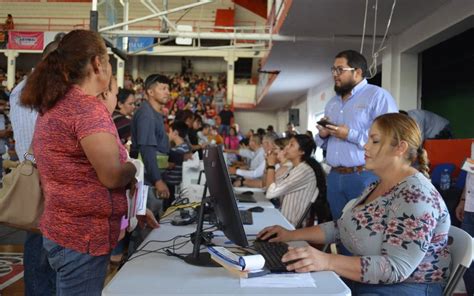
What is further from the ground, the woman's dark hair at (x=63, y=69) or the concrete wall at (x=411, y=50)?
the concrete wall at (x=411, y=50)

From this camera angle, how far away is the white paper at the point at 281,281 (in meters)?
1.26

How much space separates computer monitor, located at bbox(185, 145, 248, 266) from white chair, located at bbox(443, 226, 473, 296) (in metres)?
0.64

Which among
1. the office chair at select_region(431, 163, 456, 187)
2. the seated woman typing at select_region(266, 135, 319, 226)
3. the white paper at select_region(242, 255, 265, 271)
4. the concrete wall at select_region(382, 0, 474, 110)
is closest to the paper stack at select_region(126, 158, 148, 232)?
the white paper at select_region(242, 255, 265, 271)

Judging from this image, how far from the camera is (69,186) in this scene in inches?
55.9

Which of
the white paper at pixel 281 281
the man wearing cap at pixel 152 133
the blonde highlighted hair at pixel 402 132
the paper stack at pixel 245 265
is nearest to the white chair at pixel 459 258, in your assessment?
the blonde highlighted hair at pixel 402 132

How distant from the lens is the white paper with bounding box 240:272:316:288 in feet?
4.15

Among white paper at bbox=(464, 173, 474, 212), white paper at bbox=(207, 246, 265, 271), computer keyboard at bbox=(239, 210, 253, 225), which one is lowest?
computer keyboard at bbox=(239, 210, 253, 225)

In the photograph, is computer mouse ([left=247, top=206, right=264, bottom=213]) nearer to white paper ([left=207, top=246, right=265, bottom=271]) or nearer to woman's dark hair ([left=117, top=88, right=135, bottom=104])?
white paper ([left=207, top=246, right=265, bottom=271])

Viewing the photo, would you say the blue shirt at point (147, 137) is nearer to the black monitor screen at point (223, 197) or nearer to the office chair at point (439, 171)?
the black monitor screen at point (223, 197)

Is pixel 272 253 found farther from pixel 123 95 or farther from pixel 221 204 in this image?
pixel 123 95

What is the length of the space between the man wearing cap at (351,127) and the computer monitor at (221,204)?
4.92 ft

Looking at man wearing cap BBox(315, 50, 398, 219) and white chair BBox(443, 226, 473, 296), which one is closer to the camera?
white chair BBox(443, 226, 473, 296)

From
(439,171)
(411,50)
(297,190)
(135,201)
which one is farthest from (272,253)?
(411,50)

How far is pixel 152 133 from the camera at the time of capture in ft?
10.9
